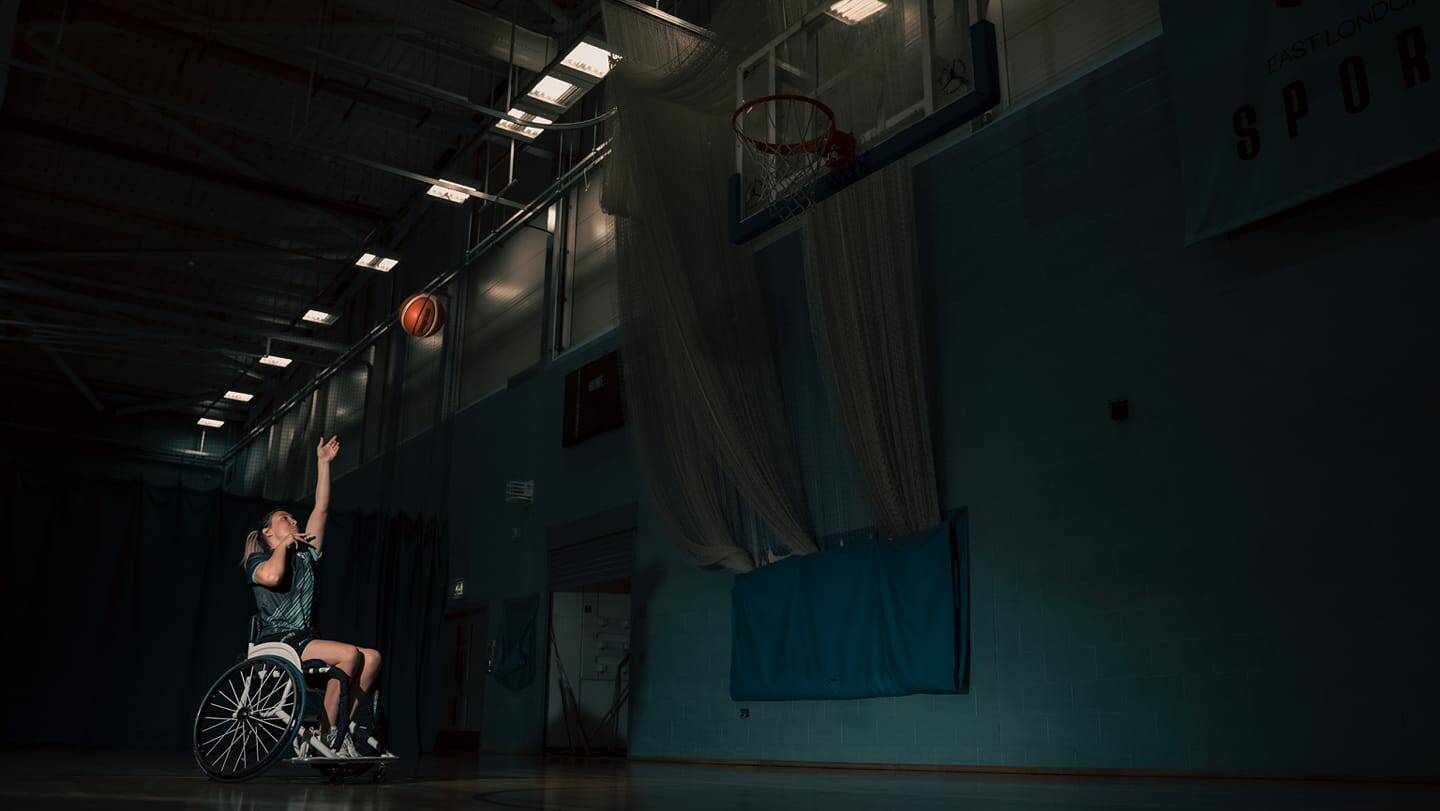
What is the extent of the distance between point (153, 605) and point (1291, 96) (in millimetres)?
11394

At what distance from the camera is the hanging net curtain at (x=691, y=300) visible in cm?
724

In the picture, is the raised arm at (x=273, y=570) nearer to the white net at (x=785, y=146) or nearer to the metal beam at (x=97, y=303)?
the white net at (x=785, y=146)

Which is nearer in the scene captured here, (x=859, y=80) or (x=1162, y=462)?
(x=1162, y=462)

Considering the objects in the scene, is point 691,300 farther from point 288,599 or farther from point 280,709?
point 280,709

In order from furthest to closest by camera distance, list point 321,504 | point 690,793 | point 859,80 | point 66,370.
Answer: point 66,370, point 859,80, point 321,504, point 690,793

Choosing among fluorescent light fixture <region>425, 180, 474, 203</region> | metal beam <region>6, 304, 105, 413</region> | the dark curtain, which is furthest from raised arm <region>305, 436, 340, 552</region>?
metal beam <region>6, 304, 105, 413</region>

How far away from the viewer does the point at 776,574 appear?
791cm

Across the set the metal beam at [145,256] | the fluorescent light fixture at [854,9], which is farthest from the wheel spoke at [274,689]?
the metal beam at [145,256]

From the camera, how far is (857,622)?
717 centimetres

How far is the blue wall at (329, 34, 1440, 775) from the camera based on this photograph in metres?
4.82

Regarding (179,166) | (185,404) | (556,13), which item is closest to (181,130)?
(179,166)

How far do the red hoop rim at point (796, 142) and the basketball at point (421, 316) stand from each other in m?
5.53

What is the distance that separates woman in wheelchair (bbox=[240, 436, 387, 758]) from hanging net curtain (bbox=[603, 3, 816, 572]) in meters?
2.95

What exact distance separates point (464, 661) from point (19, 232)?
30.3 feet
